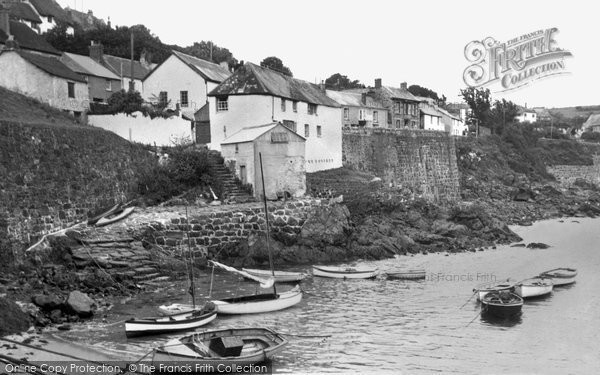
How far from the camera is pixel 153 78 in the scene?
170ft

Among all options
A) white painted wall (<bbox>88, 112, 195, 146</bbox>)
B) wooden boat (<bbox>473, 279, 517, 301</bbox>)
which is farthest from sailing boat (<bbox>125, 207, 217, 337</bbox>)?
white painted wall (<bbox>88, 112, 195, 146</bbox>)

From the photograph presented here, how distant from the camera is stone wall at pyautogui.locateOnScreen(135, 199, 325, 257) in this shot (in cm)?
3431

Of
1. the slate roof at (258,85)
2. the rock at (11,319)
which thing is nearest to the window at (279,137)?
the slate roof at (258,85)

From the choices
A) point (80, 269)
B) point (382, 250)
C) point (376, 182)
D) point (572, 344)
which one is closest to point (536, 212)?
point (376, 182)

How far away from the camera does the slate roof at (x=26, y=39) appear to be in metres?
47.7

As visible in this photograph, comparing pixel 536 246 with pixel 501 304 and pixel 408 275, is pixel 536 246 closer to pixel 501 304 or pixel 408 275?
pixel 408 275

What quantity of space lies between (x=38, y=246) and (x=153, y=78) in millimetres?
24970

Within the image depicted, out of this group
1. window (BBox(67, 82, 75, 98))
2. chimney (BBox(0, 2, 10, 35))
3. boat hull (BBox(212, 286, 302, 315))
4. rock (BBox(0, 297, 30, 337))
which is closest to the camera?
rock (BBox(0, 297, 30, 337))

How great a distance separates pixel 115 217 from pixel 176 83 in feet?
65.2

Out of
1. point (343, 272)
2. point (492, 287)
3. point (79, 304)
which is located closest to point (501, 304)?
point (492, 287)

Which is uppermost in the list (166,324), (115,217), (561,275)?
(115,217)

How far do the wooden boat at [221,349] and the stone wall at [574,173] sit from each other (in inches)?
2922

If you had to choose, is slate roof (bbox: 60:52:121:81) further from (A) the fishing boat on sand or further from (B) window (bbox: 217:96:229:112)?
(A) the fishing boat on sand

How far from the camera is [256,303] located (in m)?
26.6
